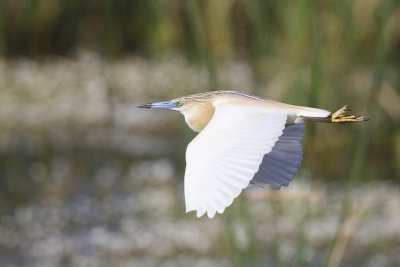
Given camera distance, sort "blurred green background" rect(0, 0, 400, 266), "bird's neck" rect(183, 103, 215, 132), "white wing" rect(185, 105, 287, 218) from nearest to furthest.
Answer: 1. "white wing" rect(185, 105, 287, 218)
2. "bird's neck" rect(183, 103, 215, 132)
3. "blurred green background" rect(0, 0, 400, 266)

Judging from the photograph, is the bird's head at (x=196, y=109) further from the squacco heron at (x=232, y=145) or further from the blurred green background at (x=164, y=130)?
the blurred green background at (x=164, y=130)

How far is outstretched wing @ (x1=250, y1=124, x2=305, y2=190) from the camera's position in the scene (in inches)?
34.7

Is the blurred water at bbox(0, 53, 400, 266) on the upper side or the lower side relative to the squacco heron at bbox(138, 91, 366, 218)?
lower

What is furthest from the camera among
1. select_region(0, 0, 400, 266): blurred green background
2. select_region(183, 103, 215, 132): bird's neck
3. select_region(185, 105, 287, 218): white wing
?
select_region(0, 0, 400, 266): blurred green background

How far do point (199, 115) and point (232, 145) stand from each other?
4.1 inches

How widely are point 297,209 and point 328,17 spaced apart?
32.8 inches

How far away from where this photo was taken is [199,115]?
34.4 inches

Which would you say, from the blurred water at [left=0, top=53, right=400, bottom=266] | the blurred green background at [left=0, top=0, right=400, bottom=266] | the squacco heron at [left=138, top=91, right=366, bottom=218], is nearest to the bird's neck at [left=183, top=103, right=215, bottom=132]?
the squacco heron at [left=138, top=91, right=366, bottom=218]

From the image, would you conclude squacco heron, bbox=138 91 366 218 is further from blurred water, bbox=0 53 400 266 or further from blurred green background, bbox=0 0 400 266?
blurred water, bbox=0 53 400 266

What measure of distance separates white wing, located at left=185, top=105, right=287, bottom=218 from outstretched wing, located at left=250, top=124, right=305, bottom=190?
0.10 m

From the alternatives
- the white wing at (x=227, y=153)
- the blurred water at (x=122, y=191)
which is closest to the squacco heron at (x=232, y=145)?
the white wing at (x=227, y=153)

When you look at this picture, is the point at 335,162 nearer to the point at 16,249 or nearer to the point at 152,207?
the point at 152,207

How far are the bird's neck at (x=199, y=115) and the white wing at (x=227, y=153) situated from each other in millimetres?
42

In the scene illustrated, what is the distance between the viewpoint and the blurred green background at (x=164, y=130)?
245 centimetres
